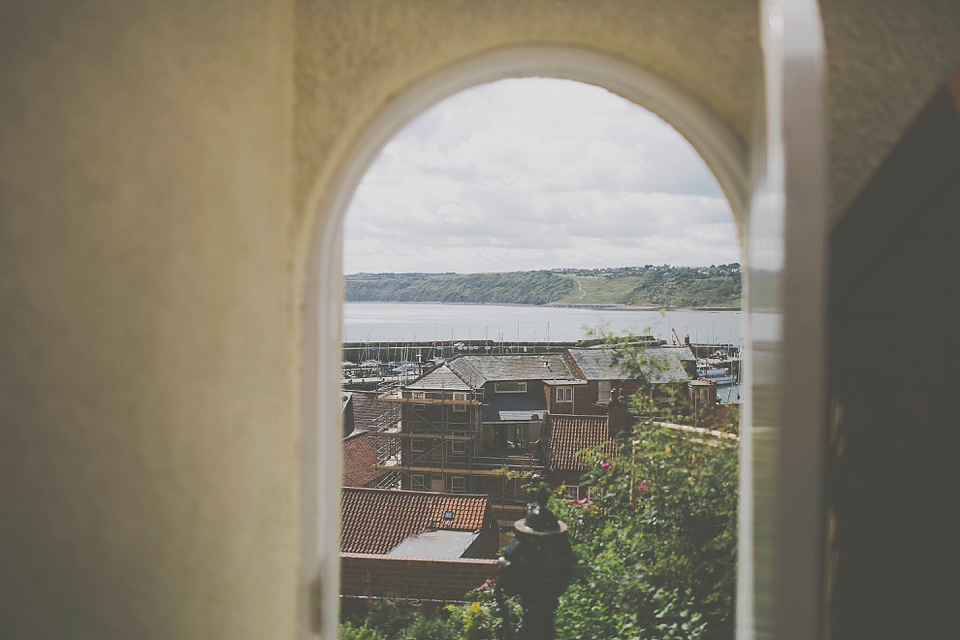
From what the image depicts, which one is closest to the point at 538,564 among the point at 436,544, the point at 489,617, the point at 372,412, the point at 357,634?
the point at 489,617

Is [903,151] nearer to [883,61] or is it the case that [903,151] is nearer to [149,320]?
[883,61]

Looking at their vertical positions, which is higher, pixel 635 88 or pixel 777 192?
pixel 635 88

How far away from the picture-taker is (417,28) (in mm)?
1105

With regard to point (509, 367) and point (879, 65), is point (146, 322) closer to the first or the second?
point (879, 65)

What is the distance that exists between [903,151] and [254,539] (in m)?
1.21

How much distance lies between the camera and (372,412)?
1517cm

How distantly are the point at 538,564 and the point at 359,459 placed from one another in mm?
11219

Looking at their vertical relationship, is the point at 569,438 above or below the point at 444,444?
above

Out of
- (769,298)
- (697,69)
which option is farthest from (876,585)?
(697,69)

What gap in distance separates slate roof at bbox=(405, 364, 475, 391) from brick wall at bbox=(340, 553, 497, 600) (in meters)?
8.30

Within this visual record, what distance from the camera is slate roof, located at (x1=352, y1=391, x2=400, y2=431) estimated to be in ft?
45.5

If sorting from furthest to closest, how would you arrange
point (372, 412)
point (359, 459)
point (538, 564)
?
point (372, 412) < point (359, 459) < point (538, 564)

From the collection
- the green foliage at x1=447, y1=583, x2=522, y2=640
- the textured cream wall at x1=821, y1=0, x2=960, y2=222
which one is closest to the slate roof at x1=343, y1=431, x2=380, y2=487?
the green foliage at x1=447, y1=583, x2=522, y2=640

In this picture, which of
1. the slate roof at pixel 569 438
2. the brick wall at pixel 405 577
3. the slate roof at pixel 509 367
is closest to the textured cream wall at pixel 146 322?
the brick wall at pixel 405 577
